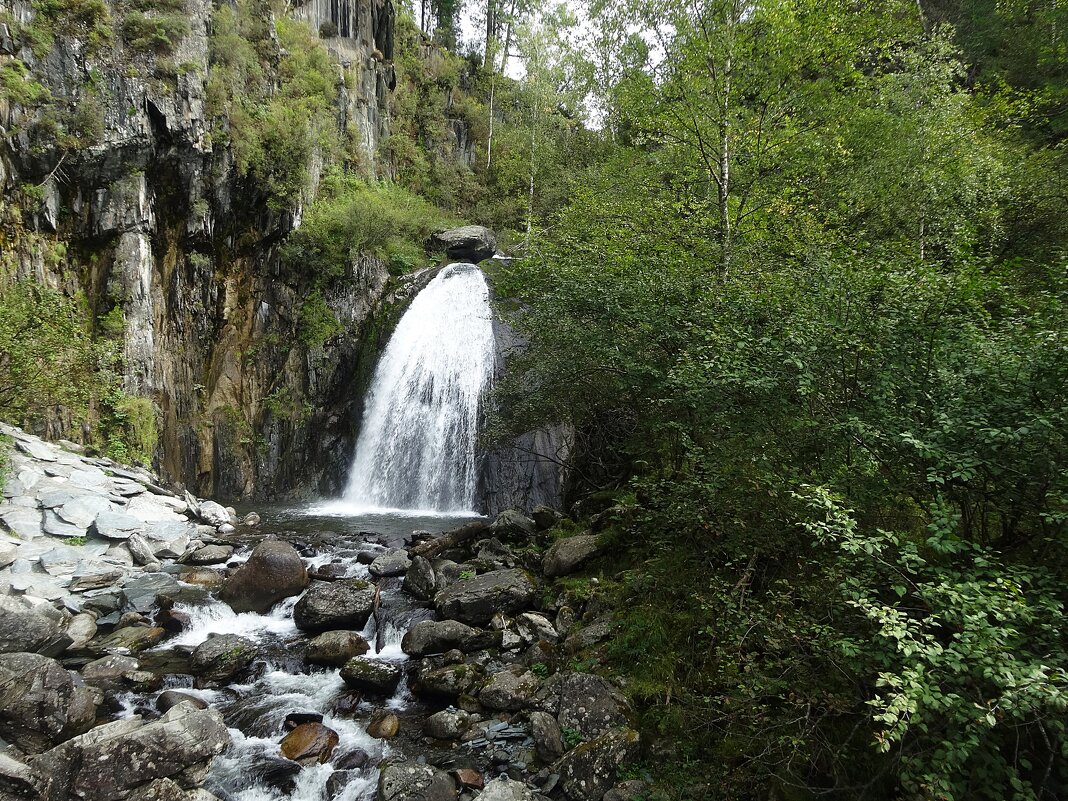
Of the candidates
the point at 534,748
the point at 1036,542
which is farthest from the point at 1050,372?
the point at 534,748

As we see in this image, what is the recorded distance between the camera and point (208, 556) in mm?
9891

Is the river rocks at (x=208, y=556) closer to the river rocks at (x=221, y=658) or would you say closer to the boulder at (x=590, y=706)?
the river rocks at (x=221, y=658)

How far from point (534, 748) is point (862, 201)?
10940mm

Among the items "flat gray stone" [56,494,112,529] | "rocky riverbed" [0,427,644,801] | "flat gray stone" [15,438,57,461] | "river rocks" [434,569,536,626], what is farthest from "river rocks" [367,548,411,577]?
"flat gray stone" [15,438,57,461]

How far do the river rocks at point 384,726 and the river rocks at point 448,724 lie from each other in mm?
310

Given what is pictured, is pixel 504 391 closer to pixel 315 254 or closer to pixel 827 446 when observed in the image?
pixel 827 446

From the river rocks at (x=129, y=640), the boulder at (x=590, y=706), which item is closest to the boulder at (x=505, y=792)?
the boulder at (x=590, y=706)

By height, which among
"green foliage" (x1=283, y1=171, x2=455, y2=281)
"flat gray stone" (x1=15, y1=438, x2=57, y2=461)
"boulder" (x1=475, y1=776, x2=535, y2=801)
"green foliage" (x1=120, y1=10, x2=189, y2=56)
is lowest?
"boulder" (x1=475, y1=776, x2=535, y2=801)

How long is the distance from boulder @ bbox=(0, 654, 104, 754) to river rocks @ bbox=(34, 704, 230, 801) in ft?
2.50

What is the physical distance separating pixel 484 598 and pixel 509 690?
1.81 metres

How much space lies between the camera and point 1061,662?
2.46 m

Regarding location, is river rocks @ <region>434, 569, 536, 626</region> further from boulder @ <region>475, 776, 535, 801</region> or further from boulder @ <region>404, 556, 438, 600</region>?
boulder @ <region>475, 776, 535, 801</region>

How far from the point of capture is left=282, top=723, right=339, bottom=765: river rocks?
5.28 meters

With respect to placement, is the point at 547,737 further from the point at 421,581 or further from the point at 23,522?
the point at 23,522
